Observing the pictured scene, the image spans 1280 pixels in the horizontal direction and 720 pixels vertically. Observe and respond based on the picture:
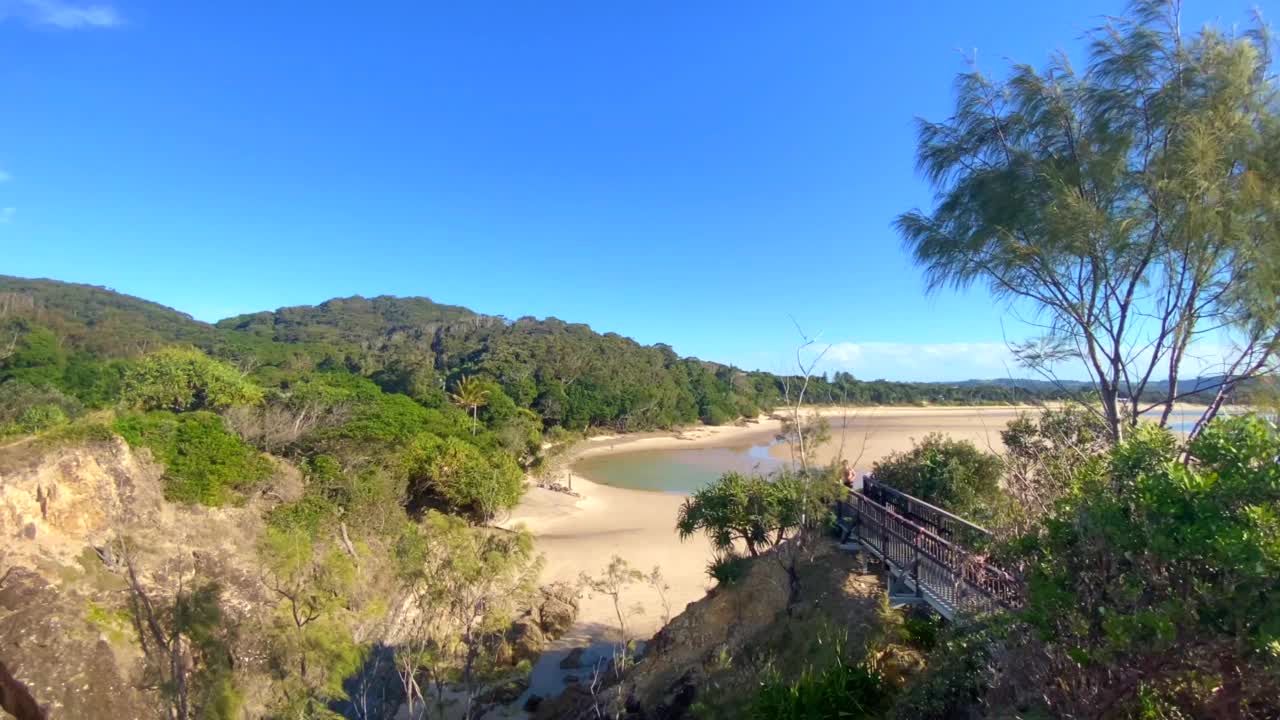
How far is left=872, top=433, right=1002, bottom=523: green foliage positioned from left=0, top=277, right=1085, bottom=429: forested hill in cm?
1548

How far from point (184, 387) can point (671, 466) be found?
1019 inches

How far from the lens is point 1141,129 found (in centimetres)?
578

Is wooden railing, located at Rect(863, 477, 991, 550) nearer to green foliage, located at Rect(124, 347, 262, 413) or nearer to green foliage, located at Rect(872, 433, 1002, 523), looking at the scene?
green foliage, located at Rect(872, 433, 1002, 523)

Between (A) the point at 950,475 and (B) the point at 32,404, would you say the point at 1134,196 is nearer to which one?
(A) the point at 950,475

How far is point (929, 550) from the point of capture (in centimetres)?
734

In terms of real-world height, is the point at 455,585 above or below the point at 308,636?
above

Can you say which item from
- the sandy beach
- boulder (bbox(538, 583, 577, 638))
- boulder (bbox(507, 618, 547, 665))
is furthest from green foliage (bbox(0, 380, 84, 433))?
boulder (bbox(507, 618, 547, 665))

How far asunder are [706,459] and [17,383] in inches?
1503

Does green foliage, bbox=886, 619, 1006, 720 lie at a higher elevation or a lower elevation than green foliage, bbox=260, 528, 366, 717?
higher

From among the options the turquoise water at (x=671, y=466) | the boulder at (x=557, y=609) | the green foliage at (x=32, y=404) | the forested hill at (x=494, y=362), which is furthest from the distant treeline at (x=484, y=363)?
the boulder at (x=557, y=609)

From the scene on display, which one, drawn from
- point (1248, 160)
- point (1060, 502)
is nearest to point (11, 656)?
point (1060, 502)

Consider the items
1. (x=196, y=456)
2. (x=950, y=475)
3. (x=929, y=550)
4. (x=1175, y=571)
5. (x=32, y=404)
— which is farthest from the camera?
(x=32, y=404)

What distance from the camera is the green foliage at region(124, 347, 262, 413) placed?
27359 mm

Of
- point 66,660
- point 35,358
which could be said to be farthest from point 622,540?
point 35,358
